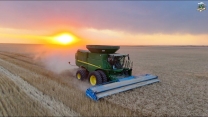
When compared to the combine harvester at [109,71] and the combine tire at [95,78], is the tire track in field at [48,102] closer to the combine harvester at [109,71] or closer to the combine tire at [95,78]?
the combine harvester at [109,71]

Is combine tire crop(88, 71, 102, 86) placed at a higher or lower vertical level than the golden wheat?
higher

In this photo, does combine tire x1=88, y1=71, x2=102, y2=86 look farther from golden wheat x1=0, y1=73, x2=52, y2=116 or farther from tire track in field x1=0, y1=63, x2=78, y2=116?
golden wheat x1=0, y1=73, x2=52, y2=116

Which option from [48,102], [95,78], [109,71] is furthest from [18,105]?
[109,71]

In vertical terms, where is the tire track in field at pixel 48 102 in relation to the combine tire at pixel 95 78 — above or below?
below

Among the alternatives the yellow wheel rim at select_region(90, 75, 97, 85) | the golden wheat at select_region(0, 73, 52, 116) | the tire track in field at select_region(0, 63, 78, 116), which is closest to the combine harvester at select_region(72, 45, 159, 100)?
the yellow wheel rim at select_region(90, 75, 97, 85)

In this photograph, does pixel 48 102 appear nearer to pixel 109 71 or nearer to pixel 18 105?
pixel 18 105

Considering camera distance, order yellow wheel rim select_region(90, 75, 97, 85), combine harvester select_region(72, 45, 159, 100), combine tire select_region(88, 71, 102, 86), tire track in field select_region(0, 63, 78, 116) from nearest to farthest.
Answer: tire track in field select_region(0, 63, 78, 116) < combine harvester select_region(72, 45, 159, 100) < combine tire select_region(88, 71, 102, 86) < yellow wheel rim select_region(90, 75, 97, 85)

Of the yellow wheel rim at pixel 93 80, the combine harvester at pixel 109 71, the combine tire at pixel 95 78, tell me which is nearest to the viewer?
the combine harvester at pixel 109 71

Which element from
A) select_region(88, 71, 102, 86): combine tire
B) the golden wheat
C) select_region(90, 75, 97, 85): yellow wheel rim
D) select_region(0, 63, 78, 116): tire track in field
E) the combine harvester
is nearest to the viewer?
the golden wheat

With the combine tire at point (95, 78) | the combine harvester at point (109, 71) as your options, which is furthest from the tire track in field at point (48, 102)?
the combine tire at point (95, 78)

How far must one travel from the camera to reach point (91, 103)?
562 cm

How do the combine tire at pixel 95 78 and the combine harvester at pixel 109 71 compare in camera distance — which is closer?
the combine harvester at pixel 109 71

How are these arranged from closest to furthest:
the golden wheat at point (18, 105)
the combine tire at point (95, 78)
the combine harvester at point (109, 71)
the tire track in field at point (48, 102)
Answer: the golden wheat at point (18, 105)
the tire track in field at point (48, 102)
the combine harvester at point (109, 71)
the combine tire at point (95, 78)

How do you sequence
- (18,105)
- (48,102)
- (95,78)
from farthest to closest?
1. (95,78)
2. (48,102)
3. (18,105)
